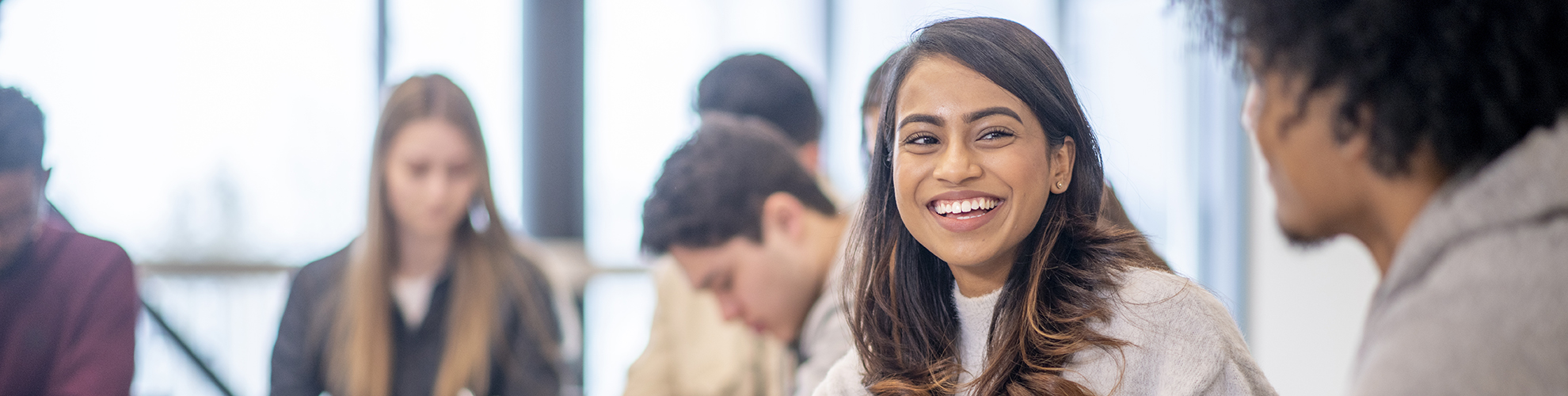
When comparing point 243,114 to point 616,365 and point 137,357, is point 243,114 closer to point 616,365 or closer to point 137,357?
point 616,365

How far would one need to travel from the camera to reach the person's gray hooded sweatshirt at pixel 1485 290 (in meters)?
0.72

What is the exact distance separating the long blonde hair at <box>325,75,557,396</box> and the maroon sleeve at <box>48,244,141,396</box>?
1.08 meters

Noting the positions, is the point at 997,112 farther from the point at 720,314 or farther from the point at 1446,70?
the point at 720,314

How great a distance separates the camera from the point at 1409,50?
794 mm

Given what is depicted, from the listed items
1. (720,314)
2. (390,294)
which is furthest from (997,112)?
(390,294)

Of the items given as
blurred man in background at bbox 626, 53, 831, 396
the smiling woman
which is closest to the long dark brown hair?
the smiling woman

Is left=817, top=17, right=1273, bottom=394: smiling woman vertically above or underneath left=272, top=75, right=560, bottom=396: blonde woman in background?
above

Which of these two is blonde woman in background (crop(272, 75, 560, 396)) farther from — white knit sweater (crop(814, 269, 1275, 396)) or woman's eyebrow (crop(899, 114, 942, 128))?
white knit sweater (crop(814, 269, 1275, 396))

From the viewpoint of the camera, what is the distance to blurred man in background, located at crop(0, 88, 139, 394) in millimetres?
1057

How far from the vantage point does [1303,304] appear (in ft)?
12.7

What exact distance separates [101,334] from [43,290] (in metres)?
0.07

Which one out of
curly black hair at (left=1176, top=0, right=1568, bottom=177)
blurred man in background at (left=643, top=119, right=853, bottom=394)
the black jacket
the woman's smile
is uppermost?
curly black hair at (left=1176, top=0, right=1568, bottom=177)

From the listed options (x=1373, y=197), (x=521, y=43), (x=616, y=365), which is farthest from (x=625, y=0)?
(x=1373, y=197)

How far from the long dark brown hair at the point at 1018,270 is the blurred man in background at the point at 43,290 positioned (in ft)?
2.70
